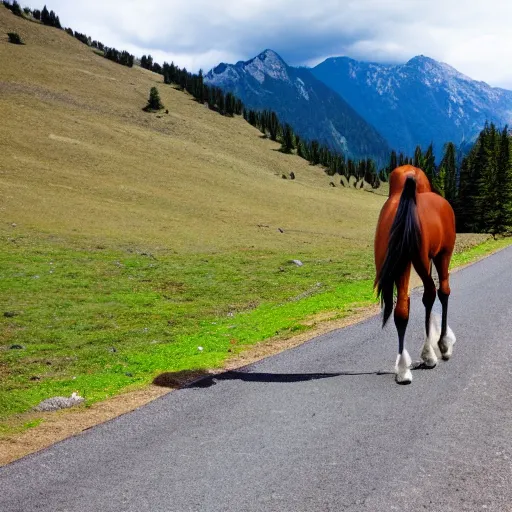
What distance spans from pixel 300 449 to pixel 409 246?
3.65m

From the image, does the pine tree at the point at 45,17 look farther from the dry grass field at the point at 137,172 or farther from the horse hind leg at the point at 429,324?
the horse hind leg at the point at 429,324

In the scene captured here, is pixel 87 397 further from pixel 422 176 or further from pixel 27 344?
pixel 422 176

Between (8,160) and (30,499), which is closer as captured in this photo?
(30,499)

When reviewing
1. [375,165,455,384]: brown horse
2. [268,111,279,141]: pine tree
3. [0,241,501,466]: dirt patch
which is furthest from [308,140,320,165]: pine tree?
[375,165,455,384]: brown horse

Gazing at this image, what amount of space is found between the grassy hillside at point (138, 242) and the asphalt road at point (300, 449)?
7.34 ft

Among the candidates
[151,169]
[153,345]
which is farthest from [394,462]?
[151,169]

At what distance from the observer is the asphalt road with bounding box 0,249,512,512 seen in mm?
4496

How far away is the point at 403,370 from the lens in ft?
24.1

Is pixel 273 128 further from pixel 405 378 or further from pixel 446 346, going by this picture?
pixel 405 378

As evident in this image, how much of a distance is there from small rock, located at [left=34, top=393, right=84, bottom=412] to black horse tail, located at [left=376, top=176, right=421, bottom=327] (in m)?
5.70

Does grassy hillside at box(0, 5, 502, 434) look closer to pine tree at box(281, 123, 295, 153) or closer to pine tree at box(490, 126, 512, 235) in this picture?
pine tree at box(490, 126, 512, 235)

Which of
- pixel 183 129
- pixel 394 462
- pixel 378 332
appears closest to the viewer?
pixel 394 462

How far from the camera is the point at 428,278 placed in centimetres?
794

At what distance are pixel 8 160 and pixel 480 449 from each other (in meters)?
60.8
